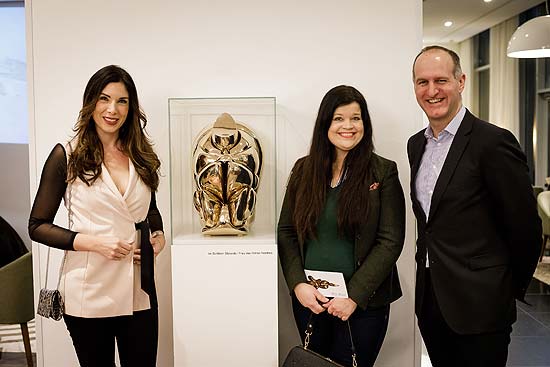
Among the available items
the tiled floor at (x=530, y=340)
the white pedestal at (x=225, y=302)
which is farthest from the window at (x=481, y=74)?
the white pedestal at (x=225, y=302)

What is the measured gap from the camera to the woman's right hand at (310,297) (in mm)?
2252

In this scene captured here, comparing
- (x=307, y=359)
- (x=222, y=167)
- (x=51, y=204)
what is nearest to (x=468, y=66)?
(x=222, y=167)

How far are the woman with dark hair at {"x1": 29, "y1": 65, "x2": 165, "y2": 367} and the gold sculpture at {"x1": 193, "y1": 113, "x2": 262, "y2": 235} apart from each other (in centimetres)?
33

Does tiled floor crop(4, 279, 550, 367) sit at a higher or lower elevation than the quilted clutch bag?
lower

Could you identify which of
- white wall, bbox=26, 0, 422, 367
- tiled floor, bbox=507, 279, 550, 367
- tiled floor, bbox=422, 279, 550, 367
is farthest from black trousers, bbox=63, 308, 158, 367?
tiled floor, bbox=507, 279, 550, 367

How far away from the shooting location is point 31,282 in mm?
3262

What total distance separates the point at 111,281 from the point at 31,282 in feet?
4.40

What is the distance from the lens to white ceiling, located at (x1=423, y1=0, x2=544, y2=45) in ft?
23.9

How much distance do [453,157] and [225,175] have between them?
1.00 metres

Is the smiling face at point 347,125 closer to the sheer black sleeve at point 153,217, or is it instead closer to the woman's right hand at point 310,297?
the woman's right hand at point 310,297

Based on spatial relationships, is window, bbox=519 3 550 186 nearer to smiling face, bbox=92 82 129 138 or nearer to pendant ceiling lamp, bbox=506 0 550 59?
pendant ceiling lamp, bbox=506 0 550 59

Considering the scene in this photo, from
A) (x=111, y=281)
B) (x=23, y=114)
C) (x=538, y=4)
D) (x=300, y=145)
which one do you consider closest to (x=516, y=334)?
(x=300, y=145)

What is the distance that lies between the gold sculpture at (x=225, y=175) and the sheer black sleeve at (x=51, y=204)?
0.65 metres

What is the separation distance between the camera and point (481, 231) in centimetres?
194
